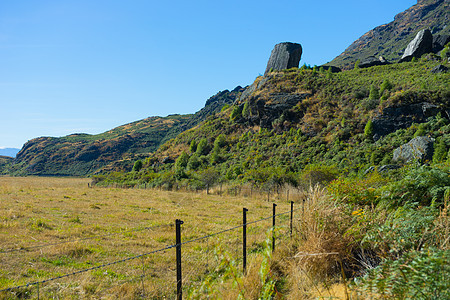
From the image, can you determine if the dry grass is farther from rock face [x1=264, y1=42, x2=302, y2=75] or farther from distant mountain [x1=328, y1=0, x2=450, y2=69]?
distant mountain [x1=328, y1=0, x2=450, y2=69]

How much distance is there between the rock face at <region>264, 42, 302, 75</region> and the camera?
76.6m

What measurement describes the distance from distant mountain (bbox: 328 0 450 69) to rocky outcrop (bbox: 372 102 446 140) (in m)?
74.9

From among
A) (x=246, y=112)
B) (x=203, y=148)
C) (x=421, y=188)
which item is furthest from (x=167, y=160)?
(x=421, y=188)

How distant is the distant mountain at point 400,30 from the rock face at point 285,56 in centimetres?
3293

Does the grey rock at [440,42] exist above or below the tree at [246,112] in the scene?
above

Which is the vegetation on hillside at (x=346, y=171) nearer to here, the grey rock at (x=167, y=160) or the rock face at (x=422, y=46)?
the grey rock at (x=167, y=160)

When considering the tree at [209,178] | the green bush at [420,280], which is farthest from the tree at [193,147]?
the green bush at [420,280]

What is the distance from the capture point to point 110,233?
31.9 feet

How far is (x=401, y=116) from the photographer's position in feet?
108

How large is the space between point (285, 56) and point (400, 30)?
111256mm

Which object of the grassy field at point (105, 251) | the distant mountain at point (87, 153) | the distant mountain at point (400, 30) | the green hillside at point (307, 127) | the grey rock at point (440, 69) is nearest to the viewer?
the grassy field at point (105, 251)

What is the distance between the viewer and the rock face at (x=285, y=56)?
76.6 metres

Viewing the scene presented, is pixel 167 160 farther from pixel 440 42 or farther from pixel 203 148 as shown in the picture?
pixel 440 42

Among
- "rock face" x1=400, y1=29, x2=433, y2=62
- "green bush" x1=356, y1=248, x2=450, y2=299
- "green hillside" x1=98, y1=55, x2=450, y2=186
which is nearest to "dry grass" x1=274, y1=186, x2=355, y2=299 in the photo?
"green bush" x1=356, y1=248, x2=450, y2=299
